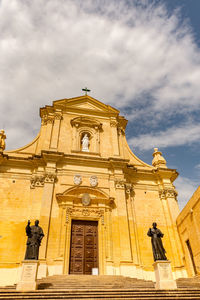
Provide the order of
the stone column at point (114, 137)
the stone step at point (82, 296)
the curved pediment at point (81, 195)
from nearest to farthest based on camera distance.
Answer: the stone step at point (82, 296), the curved pediment at point (81, 195), the stone column at point (114, 137)

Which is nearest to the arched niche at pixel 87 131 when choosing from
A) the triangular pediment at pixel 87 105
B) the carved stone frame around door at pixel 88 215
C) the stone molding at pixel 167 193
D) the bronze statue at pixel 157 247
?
the triangular pediment at pixel 87 105

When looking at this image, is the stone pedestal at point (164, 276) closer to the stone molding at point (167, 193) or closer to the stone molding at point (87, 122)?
the stone molding at point (167, 193)

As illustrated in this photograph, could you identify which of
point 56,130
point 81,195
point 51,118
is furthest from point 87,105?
point 81,195

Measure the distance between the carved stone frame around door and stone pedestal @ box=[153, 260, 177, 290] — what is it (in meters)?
4.65

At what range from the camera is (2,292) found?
7.80 meters

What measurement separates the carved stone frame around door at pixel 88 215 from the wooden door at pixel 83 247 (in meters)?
0.32

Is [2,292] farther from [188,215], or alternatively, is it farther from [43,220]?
[188,215]

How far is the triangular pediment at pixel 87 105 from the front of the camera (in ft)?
66.8

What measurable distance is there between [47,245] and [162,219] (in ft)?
25.8

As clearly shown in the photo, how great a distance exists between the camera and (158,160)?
63.5 feet

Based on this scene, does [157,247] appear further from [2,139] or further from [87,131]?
[2,139]

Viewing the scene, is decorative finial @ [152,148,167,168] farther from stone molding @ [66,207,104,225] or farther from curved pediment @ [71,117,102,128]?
stone molding @ [66,207,104,225]

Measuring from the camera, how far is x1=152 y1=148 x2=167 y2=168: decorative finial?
19.2 m

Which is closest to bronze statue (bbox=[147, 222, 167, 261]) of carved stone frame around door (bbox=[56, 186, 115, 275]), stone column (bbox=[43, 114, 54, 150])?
carved stone frame around door (bbox=[56, 186, 115, 275])
